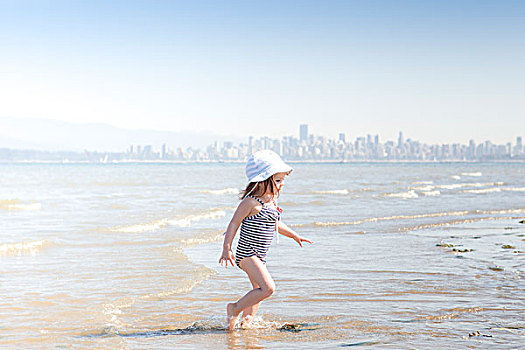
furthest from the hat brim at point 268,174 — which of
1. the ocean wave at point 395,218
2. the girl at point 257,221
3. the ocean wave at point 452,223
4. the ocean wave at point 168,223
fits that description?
the ocean wave at point 395,218

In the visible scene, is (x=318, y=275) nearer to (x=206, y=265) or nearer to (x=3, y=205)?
(x=206, y=265)

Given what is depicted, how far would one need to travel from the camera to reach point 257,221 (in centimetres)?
552

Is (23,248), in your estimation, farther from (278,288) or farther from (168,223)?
(278,288)

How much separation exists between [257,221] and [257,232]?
0.32 feet

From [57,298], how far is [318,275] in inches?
128

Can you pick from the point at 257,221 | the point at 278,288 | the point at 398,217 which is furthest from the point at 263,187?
the point at 398,217

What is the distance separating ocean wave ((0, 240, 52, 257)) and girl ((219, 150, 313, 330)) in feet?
19.3

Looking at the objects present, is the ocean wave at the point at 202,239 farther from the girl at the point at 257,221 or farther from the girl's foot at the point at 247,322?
the girl at the point at 257,221

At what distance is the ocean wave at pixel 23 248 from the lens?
10211mm

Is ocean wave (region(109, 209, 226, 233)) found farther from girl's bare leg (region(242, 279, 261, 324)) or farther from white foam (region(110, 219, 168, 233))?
girl's bare leg (region(242, 279, 261, 324))

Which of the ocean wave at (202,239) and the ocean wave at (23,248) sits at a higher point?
the ocean wave at (23,248)

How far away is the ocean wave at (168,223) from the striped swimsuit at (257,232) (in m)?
8.52

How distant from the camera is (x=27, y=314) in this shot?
6.29m

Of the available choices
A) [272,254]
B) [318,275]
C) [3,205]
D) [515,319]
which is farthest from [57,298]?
[3,205]
